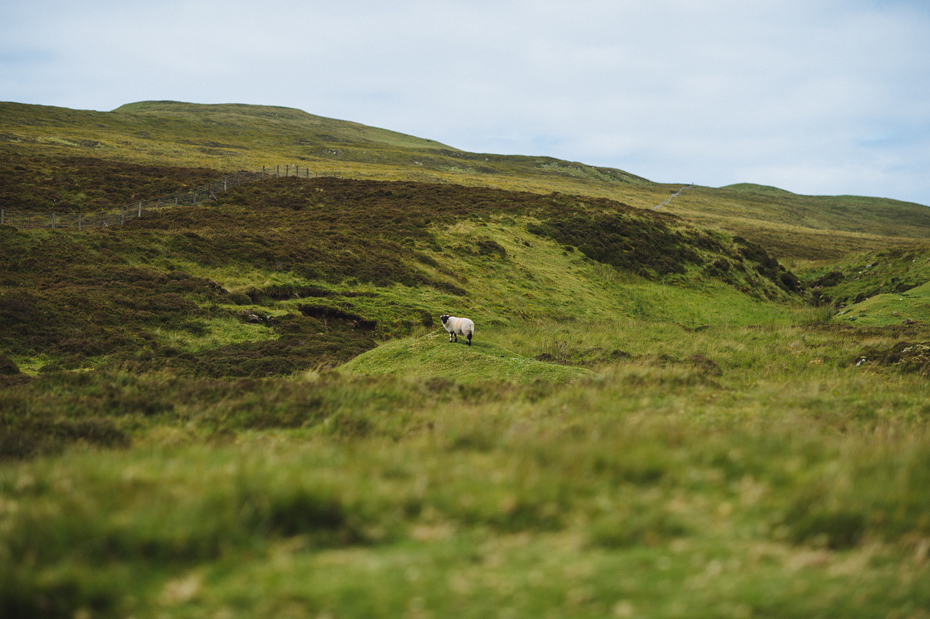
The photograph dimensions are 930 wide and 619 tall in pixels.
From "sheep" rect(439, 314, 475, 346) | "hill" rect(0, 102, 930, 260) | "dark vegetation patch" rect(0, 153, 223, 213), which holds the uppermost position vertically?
"hill" rect(0, 102, 930, 260)

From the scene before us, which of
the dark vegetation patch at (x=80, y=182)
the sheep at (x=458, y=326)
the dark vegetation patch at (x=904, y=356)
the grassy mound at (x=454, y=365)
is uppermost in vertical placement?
the dark vegetation patch at (x=80, y=182)

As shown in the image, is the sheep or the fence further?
the fence

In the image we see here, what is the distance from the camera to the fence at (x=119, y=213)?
3583 centimetres

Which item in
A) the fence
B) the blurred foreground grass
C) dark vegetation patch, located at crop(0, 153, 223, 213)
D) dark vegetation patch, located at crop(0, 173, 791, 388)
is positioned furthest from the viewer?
dark vegetation patch, located at crop(0, 153, 223, 213)

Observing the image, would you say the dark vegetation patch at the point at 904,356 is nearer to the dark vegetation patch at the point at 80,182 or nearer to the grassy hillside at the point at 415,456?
the grassy hillside at the point at 415,456

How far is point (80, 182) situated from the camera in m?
50.2

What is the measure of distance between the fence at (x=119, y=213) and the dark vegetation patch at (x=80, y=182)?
2407 mm

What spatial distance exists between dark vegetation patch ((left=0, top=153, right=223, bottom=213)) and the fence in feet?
7.90

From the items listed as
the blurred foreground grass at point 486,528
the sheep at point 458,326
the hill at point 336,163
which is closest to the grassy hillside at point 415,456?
the blurred foreground grass at point 486,528

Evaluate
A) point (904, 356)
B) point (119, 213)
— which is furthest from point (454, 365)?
point (119, 213)

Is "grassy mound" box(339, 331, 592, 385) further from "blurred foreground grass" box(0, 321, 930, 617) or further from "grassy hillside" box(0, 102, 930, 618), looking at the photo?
"blurred foreground grass" box(0, 321, 930, 617)

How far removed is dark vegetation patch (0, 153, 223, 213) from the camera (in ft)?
144

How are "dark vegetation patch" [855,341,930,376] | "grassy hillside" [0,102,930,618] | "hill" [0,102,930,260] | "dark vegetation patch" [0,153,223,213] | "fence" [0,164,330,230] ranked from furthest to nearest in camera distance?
"hill" [0,102,930,260]
"dark vegetation patch" [0,153,223,213]
"fence" [0,164,330,230]
"dark vegetation patch" [855,341,930,376]
"grassy hillside" [0,102,930,618]

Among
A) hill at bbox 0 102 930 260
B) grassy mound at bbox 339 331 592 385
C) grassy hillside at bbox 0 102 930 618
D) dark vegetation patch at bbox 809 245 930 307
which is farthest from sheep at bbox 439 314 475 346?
hill at bbox 0 102 930 260
